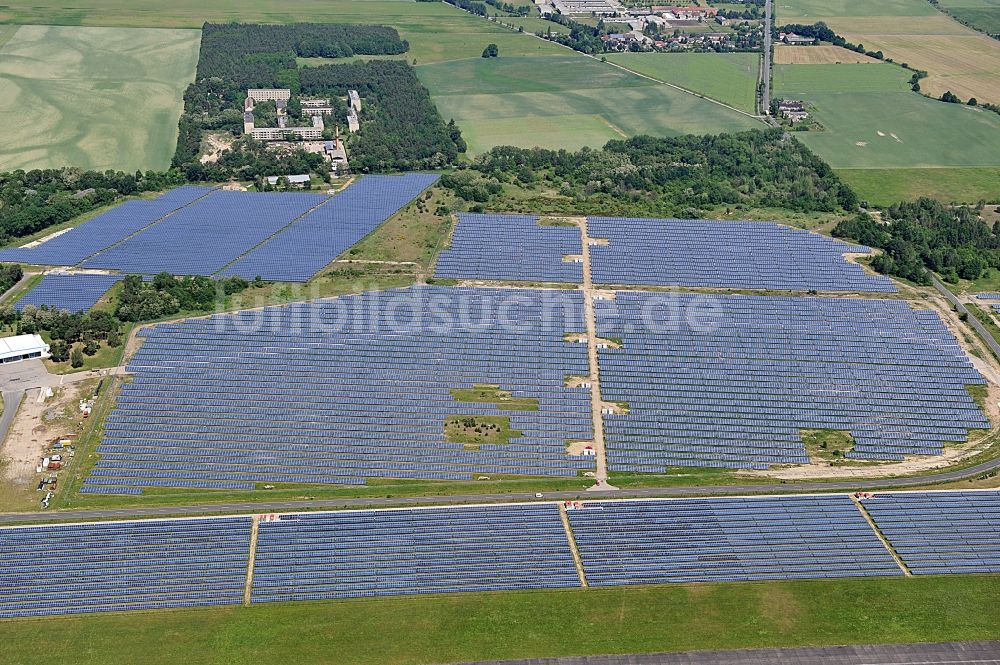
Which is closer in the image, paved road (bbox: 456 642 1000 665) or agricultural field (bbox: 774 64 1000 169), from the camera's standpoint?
paved road (bbox: 456 642 1000 665)

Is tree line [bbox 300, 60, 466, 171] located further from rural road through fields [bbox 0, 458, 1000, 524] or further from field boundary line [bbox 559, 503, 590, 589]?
field boundary line [bbox 559, 503, 590, 589]

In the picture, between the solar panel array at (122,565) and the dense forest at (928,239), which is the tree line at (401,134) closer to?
the dense forest at (928,239)

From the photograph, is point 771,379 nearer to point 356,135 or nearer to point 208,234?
point 208,234

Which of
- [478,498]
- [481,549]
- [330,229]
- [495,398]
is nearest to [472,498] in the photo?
[478,498]

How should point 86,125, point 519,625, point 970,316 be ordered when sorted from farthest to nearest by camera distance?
1. point 86,125
2. point 970,316
3. point 519,625

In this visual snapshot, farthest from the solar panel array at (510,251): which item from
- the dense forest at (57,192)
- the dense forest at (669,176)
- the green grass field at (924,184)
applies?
the green grass field at (924,184)

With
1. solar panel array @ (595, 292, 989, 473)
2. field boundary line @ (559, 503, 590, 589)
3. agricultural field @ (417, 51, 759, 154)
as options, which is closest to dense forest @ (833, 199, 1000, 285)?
solar panel array @ (595, 292, 989, 473)
